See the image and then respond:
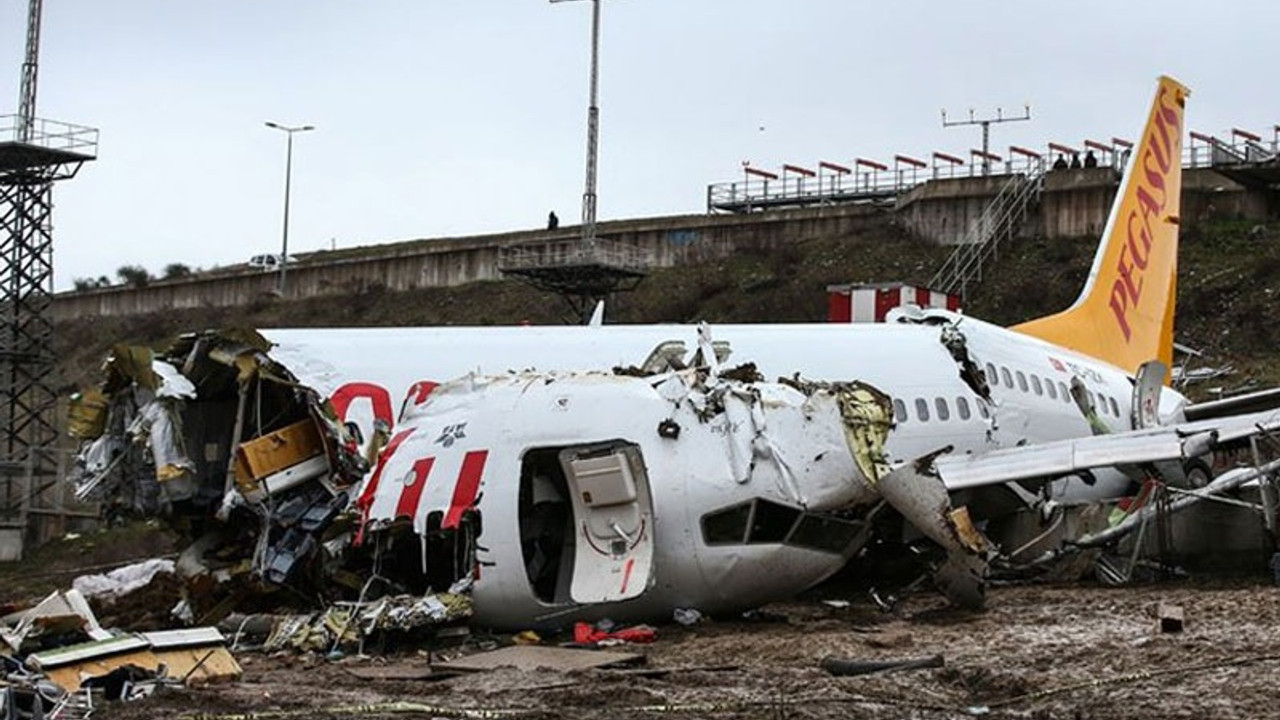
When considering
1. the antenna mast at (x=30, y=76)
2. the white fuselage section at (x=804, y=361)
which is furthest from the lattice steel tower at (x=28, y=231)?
the white fuselage section at (x=804, y=361)

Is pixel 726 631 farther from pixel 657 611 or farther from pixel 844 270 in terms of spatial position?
pixel 844 270

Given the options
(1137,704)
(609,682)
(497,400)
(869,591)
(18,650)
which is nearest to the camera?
(1137,704)

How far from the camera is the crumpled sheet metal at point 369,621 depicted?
1498 centimetres

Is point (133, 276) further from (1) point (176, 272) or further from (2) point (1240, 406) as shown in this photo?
(2) point (1240, 406)

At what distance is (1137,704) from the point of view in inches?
414

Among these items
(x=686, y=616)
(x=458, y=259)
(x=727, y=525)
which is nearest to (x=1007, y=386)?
(x=727, y=525)

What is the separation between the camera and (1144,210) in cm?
3134

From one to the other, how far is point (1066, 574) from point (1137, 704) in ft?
30.1

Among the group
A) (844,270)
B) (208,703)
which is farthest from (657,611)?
(844,270)

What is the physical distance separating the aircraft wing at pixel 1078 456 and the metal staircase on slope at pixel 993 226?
133 ft

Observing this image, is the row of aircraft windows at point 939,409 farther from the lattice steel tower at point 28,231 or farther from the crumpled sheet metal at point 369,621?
the lattice steel tower at point 28,231

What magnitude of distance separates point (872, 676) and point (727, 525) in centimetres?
357

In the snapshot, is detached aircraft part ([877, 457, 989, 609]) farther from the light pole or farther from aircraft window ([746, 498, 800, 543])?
the light pole

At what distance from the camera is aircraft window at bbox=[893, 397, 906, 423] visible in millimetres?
20453
